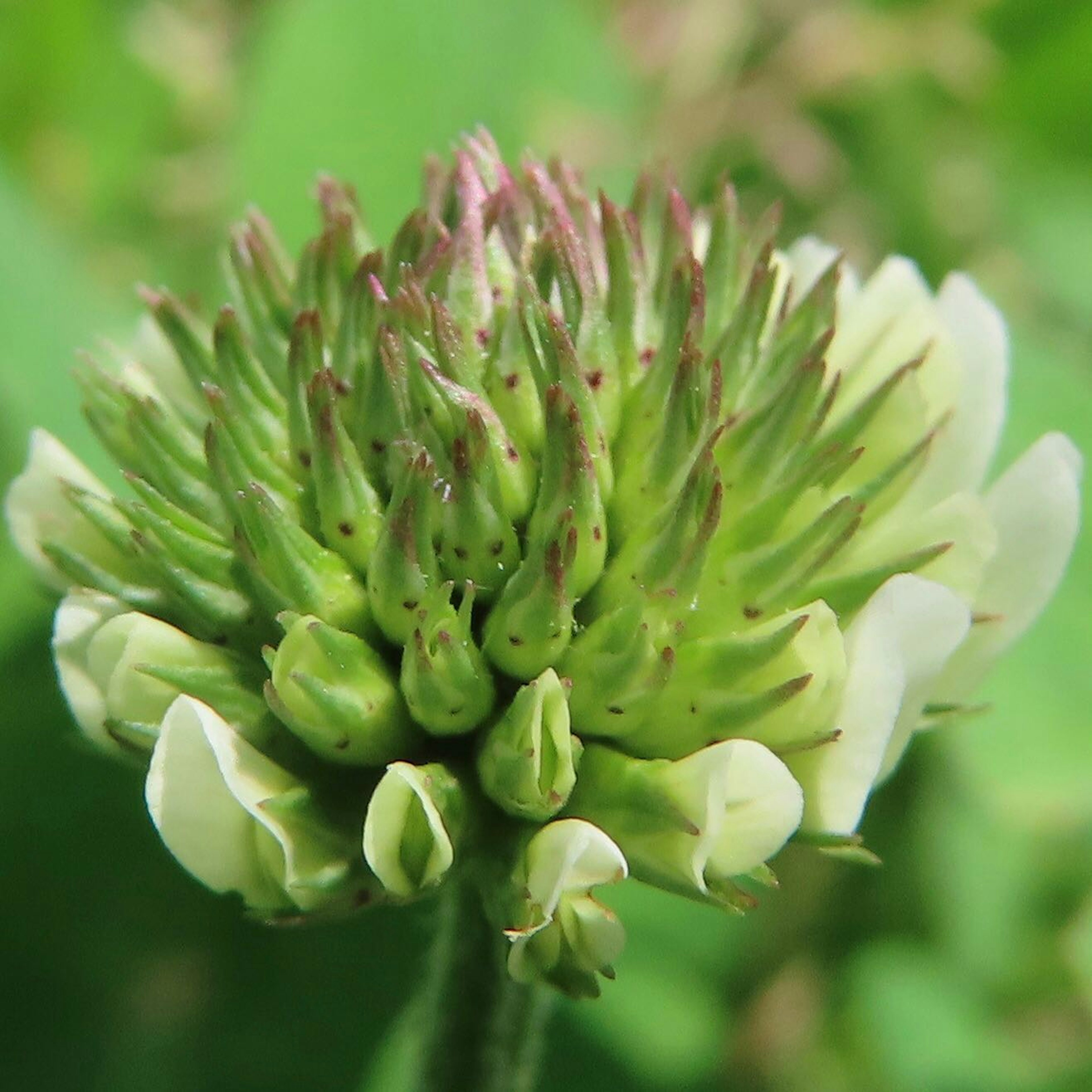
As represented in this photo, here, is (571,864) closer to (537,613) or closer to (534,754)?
(534,754)

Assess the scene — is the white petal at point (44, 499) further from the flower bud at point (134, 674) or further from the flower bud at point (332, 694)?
the flower bud at point (332, 694)

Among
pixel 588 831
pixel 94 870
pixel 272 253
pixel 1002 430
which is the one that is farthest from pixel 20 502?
pixel 1002 430

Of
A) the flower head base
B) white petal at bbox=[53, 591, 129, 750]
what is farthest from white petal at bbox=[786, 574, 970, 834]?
white petal at bbox=[53, 591, 129, 750]

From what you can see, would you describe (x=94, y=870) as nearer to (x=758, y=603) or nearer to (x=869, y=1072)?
(x=869, y=1072)

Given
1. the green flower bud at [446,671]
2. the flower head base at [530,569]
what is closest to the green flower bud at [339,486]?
the flower head base at [530,569]

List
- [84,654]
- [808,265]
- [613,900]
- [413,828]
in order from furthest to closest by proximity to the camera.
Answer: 1. [613,900]
2. [808,265]
3. [84,654]
4. [413,828]

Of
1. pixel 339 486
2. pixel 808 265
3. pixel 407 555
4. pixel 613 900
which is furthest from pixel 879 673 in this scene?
pixel 613 900

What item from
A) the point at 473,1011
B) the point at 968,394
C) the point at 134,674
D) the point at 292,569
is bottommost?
the point at 473,1011

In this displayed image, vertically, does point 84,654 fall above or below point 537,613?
below
